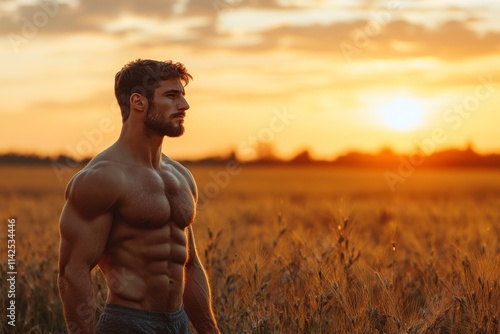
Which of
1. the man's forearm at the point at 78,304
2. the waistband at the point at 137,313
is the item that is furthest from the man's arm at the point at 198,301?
the man's forearm at the point at 78,304

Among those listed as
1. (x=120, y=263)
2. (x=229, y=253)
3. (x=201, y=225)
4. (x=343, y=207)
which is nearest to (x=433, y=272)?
(x=343, y=207)

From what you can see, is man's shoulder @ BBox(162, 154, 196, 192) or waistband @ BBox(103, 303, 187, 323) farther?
man's shoulder @ BBox(162, 154, 196, 192)

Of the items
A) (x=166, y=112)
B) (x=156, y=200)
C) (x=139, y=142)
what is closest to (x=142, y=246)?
(x=156, y=200)

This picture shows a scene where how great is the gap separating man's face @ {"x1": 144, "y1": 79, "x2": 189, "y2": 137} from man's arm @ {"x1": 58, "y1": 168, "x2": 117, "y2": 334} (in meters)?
0.33

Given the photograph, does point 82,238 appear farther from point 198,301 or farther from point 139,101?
point 198,301

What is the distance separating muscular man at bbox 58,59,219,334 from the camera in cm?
334

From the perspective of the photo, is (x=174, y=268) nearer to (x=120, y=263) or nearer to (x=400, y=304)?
(x=120, y=263)

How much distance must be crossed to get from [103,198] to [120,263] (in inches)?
13.1

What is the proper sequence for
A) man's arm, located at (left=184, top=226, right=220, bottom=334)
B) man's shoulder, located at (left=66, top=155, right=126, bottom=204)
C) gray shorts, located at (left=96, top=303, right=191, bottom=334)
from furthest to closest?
man's arm, located at (left=184, top=226, right=220, bottom=334) → gray shorts, located at (left=96, top=303, right=191, bottom=334) → man's shoulder, located at (left=66, top=155, right=126, bottom=204)

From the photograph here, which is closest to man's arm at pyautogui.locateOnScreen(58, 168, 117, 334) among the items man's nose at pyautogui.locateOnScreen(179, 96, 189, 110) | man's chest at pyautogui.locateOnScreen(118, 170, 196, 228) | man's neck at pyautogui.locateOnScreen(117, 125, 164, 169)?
man's chest at pyautogui.locateOnScreen(118, 170, 196, 228)

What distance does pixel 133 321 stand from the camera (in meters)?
3.43

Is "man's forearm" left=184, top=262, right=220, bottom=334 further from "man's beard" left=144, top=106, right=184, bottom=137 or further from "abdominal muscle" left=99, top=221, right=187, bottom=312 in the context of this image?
"man's beard" left=144, top=106, right=184, bottom=137

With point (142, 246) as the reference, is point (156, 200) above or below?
above

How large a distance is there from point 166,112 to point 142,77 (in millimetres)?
196
